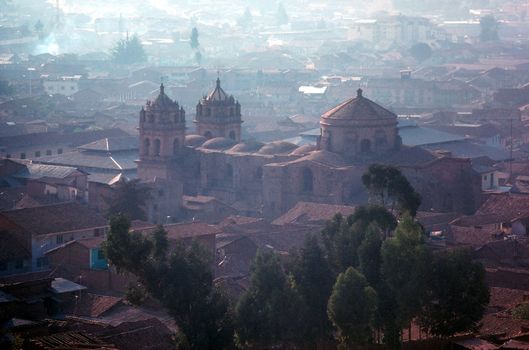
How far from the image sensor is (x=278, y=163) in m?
41.4

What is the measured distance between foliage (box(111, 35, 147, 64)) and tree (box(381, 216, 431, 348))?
8320cm

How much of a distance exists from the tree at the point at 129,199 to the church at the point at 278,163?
1147 millimetres

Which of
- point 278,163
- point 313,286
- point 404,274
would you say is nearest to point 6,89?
point 278,163

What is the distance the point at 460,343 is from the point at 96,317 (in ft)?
23.3

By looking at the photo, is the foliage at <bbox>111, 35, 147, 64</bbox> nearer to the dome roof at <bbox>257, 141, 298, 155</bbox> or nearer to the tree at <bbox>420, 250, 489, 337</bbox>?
the dome roof at <bbox>257, 141, 298, 155</bbox>

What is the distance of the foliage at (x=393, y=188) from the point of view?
102 feet

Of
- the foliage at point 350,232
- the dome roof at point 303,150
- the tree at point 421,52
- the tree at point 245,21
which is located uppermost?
the foliage at point 350,232

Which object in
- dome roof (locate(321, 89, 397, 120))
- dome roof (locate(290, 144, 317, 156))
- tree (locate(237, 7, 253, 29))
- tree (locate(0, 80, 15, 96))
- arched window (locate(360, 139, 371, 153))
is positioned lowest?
tree (locate(237, 7, 253, 29))

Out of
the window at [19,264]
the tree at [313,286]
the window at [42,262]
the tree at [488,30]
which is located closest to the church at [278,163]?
the window at [42,262]

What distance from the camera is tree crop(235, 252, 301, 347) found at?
25.5 meters

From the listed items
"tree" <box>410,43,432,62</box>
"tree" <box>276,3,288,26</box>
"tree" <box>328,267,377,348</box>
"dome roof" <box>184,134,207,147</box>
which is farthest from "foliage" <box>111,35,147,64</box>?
"tree" <box>328,267,377,348</box>

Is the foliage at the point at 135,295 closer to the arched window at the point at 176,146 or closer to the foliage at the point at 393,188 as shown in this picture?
the foliage at the point at 393,188

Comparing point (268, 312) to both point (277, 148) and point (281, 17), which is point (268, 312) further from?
point (281, 17)

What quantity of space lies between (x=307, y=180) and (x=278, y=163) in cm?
143
